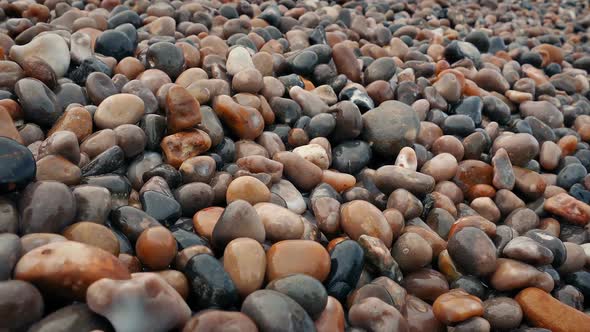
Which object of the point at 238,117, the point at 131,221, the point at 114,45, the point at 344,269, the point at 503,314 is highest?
the point at 114,45

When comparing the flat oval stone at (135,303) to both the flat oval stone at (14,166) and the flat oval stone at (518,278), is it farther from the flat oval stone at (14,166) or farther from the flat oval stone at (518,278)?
the flat oval stone at (518,278)

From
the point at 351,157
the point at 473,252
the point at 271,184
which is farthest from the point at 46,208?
the point at 473,252

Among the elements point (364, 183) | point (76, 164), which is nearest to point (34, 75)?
point (76, 164)

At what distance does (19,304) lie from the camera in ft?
3.43

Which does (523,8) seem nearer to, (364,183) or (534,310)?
(364,183)

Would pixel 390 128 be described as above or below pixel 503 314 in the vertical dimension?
above

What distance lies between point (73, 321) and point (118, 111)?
96cm

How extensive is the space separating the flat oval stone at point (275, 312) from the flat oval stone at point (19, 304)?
490mm

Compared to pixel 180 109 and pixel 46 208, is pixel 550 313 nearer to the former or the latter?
pixel 180 109

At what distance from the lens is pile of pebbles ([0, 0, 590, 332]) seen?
125 centimetres

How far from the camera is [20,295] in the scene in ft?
3.45

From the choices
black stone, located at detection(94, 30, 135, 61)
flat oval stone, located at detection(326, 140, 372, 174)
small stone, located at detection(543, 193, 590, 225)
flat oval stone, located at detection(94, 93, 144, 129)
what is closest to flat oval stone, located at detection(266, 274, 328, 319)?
flat oval stone, located at detection(326, 140, 372, 174)

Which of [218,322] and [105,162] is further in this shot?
[105,162]

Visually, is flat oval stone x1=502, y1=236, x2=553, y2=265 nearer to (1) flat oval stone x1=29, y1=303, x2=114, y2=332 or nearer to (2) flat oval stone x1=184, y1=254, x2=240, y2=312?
(2) flat oval stone x1=184, y1=254, x2=240, y2=312
